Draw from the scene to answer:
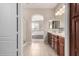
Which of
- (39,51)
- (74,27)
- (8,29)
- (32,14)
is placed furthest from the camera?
(32,14)

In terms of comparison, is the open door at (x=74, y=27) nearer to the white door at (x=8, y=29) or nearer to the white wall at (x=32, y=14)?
the white door at (x=8, y=29)

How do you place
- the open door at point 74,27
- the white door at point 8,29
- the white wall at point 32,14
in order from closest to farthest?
the open door at point 74,27 → the white door at point 8,29 → the white wall at point 32,14

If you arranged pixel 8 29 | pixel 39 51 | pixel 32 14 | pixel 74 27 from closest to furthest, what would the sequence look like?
pixel 74 27 → pixel 8 29 → pixel 39 51 → pixel 32 14

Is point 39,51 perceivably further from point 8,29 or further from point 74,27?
point 74,27

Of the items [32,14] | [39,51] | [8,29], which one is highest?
[32,14]

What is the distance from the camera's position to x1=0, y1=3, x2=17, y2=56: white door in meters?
2.31

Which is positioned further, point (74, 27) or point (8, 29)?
point (8, 29)

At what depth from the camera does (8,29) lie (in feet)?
7.70

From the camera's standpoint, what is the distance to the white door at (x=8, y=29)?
2.31 m

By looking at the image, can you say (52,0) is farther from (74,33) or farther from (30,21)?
(30,21)

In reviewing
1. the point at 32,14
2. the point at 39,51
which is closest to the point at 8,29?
the point at 39,51

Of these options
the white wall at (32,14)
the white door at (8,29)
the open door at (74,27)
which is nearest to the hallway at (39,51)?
the white door at (8,29)

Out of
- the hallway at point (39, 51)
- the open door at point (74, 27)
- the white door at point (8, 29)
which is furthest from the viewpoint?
the hallway at point (39, 51)

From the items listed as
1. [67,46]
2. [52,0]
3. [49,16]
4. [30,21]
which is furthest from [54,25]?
[52,0]
